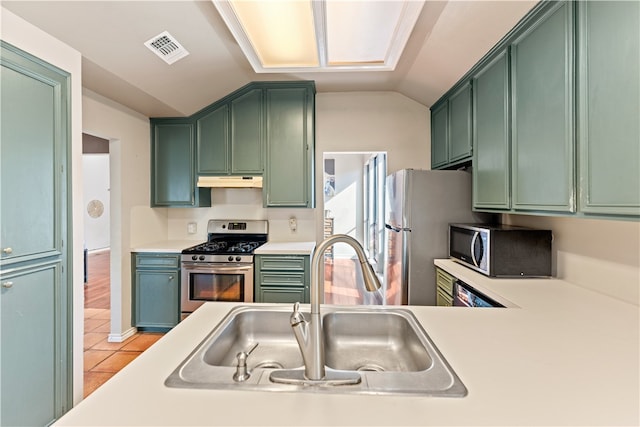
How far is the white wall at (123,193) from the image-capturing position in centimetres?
278

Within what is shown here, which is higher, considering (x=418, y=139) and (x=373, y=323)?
(x=418, y=139)

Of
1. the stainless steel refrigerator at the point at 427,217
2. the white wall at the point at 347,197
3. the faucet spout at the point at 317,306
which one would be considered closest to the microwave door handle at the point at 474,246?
the stainless steel refrigerator at the point at 427,217

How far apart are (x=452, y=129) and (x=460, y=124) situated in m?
0.18

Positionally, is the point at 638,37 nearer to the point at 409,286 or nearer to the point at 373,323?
the point at 373,323

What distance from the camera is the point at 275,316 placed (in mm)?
1250

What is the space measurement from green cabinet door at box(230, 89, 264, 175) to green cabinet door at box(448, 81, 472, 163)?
1960 millimetres

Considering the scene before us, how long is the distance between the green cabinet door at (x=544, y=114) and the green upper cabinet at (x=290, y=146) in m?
1.89

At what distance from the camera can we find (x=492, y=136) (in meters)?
2.09

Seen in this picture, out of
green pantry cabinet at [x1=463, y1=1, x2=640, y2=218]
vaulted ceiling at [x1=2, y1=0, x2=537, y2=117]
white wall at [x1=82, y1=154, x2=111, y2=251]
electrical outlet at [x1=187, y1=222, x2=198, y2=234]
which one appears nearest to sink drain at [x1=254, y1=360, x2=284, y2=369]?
green pantry cabinet at [x1=463, y1=1, x2=640, y2=218]

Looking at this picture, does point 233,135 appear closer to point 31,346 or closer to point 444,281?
point 31,346

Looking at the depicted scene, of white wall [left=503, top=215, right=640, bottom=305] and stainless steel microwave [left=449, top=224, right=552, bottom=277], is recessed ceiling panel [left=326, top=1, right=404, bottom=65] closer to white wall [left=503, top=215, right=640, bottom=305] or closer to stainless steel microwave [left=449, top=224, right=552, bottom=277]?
stainless steel microwave [left=449, top=224, right=552, bottom=277]

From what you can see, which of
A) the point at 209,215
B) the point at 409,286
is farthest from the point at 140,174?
the point at 409,286

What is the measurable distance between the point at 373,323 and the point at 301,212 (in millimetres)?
2362

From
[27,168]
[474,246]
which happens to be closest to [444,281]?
[474,246]
